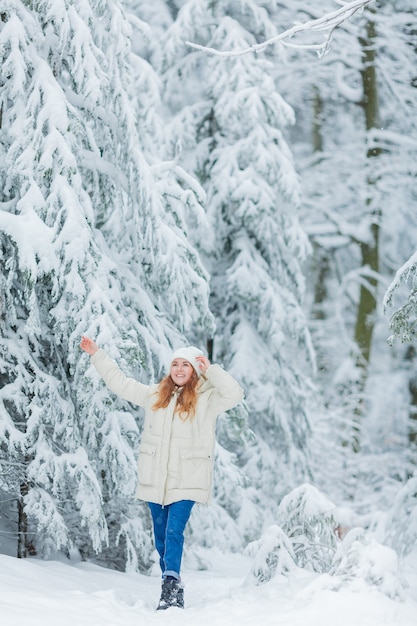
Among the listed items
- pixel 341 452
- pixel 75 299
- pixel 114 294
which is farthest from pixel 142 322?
pixel 341 452

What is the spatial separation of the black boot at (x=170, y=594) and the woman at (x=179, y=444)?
0.13 ft

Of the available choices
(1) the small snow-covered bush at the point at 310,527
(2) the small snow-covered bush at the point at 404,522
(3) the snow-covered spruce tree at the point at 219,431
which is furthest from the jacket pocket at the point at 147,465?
(3) the snow-covered spruce tree at the point at 219,431

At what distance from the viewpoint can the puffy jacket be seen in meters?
5.85

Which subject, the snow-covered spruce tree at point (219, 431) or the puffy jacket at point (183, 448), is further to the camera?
the snow-covered spruce tree at point (219, 431)

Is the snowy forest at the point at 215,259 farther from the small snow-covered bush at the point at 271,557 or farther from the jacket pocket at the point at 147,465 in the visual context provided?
the jacket pocket at the point at 147,465

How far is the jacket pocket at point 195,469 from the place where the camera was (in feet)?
19.2

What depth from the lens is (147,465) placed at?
5.94m

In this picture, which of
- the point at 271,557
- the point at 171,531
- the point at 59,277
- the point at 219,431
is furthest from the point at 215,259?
the point at 171,531

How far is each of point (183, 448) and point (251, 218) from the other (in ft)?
26.7

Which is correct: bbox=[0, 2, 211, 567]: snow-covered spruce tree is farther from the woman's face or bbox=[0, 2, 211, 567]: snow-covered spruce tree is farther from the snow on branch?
the snow on branch

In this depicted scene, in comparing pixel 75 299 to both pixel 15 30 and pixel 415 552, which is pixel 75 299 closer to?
pixel 15 30

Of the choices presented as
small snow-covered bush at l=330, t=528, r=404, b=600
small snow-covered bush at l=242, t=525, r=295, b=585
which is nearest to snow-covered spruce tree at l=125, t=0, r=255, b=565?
small snow-covered bush at l=242, t=525, r=295, b=585

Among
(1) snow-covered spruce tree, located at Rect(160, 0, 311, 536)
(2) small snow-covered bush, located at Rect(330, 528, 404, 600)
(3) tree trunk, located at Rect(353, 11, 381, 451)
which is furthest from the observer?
(3) tree trunk, located at Rect(353, 11, 381, 451)

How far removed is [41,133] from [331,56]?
11.6m
